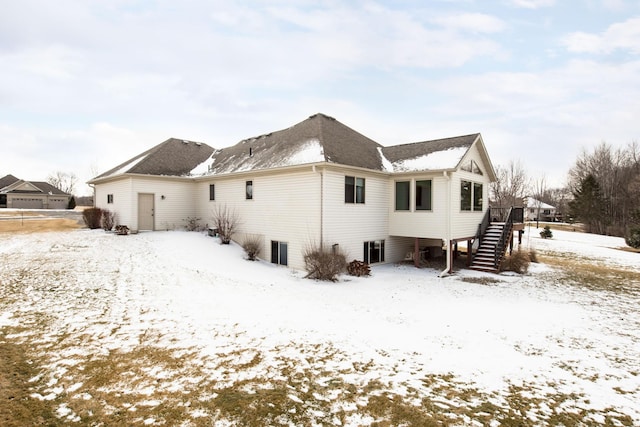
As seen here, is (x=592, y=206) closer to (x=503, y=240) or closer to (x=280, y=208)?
(x=503, y=240)

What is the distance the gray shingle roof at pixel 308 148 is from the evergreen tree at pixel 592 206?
41.0 m

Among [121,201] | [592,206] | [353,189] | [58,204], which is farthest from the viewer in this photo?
[58,204]

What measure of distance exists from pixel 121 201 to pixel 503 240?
75.9ft

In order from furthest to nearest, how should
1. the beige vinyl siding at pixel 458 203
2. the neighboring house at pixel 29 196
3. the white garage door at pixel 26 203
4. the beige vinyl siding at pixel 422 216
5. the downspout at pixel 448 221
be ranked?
the white garage door at pixel 26 203, the neighboring house at pixel 29 196, the beige vinyl siding at pixel 458 203, the beige vinyl siding at pixel 422 216, the downspout at pixel 448 221

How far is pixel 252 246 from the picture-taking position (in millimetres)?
16094

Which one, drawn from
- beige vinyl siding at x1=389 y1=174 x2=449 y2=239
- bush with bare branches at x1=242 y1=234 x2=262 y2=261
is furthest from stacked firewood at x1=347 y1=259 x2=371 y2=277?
bush with bare branches at x1=242 y1=234 x2=262 y2=261

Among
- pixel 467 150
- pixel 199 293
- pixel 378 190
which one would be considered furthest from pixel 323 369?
pixel 467 150

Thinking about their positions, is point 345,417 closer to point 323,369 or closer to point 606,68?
point 323,369

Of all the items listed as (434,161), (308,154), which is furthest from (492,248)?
(308,154)

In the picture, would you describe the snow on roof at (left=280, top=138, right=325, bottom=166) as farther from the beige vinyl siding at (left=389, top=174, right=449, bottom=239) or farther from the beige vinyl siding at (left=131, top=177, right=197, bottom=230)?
the beige vinyl siding at (left=131, top=177, right=197, bottom=230)

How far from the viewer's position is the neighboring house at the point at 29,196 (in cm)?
4706

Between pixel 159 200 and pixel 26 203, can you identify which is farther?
pixel 26 203

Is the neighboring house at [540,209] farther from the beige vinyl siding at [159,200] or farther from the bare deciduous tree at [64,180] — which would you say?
the bare deciduous tree at [64,180]

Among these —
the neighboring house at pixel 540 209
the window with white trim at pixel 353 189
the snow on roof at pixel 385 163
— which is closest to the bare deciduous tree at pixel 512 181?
the neighboring house at pixel 540 209
